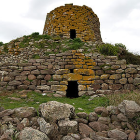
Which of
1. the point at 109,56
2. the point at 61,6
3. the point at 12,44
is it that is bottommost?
the point at 109,56

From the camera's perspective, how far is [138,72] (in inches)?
261

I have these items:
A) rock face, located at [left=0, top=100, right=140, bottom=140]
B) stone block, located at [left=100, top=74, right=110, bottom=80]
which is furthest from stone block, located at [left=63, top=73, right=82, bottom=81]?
rock face, located at [left=0, top=100, right=140, bottom=140]

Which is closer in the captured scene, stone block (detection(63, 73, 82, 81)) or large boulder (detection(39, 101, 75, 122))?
large boulder (detection(39, 101, 75, 122))

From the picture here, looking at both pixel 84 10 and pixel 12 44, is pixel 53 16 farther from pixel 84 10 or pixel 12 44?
pixel 12 44

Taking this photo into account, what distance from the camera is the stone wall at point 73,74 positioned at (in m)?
6.42

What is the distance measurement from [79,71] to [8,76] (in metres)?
3.34

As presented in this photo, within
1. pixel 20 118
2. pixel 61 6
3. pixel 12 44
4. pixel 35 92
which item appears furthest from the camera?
pixel 61 6

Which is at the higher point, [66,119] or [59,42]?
[59,42]

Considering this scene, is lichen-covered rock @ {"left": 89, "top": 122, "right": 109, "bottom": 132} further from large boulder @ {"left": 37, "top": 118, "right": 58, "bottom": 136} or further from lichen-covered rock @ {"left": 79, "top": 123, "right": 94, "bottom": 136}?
large boulder @ {"left": 37, "top": 118, "right": 58, "bottom": 136}

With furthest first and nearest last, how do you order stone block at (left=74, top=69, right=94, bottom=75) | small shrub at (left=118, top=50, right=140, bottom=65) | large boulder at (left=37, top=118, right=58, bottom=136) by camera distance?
small shrub at (left=118, top=50, right=140, bottom=65), stone block at (left=74, top=69, right=94, bottom=75), large boulder at (left=37, top=118, right=58, bottom=136)

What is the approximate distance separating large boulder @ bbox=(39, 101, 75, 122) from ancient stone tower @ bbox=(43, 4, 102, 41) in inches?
270

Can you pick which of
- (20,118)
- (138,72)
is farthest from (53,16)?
(20,118)

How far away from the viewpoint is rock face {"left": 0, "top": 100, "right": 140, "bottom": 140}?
2697mm

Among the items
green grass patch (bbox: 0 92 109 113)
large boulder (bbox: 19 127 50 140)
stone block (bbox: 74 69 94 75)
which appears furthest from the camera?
stone block (bbox: 74 69 94 75)
